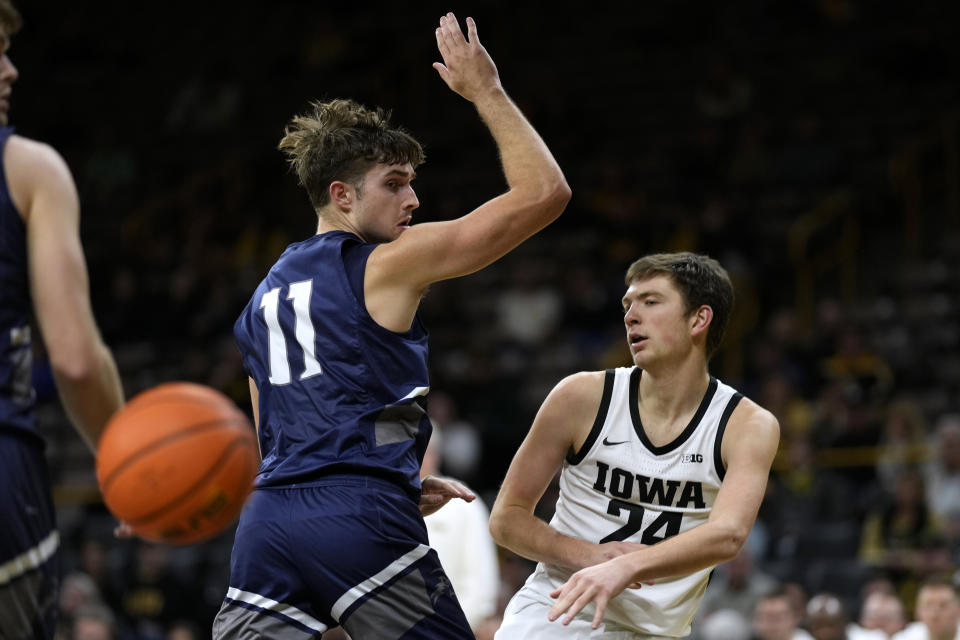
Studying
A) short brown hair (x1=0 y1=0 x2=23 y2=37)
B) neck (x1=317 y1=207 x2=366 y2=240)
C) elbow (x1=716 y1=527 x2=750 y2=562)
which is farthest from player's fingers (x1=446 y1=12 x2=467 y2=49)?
elbow (x1=716 y1=527 x2=750 y2=562)

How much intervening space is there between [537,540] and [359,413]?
3.54 ft

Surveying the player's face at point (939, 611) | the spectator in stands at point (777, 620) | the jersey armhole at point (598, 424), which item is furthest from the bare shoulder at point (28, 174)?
the spectator in stands at point (777, 620)

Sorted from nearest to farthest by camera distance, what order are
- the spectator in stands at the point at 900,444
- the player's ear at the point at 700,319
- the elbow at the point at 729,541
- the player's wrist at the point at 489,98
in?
the player's wrist at the point at 489,98
the elbow at the point at 729,541
the player's ear at the point at 700,319
the spectator in stands at the point at 900,444

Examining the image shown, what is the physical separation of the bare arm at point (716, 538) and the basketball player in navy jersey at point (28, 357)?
54.9 inches

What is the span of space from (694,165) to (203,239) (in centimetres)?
647

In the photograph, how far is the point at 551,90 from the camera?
1759 centimetres

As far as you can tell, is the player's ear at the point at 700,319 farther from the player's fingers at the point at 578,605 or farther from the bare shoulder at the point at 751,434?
the player's fingers at the point at 578,605

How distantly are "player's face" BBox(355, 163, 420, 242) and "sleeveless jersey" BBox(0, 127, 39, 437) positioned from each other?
1169 mm

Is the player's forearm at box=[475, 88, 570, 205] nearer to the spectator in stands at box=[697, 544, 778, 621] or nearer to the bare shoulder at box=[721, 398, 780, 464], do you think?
the bare shoulder at box=[721, 398, 780, 464]

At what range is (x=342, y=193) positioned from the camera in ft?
13.4

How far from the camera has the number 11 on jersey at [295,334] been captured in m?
3.84

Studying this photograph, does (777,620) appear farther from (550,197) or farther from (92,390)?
(92,390)

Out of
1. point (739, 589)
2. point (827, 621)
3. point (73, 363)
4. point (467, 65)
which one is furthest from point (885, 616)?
point (73, 363)

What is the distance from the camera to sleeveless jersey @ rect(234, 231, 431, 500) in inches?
149
